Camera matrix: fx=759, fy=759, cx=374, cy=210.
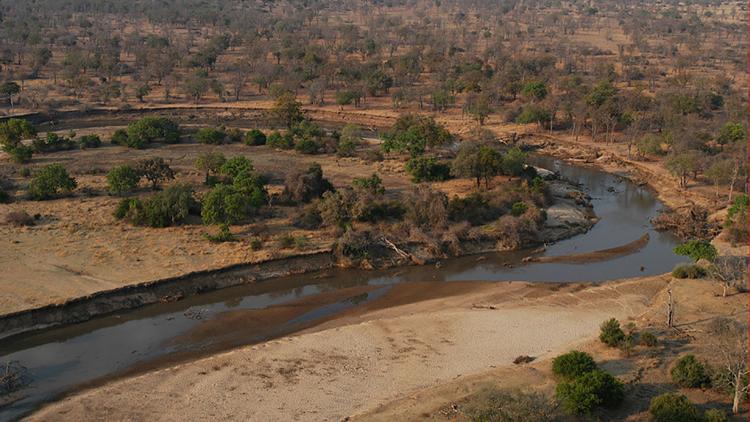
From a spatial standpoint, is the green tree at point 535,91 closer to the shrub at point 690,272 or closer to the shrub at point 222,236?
the shrub at point 690,272

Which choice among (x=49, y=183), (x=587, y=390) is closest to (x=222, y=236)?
(x=49, y=183)

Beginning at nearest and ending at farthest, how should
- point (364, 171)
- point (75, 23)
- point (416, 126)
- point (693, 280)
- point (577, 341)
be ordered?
point (577, 341), point (693, 280), point (364, 171), point (416, 126), point (75, 23)

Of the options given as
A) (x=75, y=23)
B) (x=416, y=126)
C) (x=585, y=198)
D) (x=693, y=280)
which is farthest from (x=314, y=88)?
(x=75, y=23)

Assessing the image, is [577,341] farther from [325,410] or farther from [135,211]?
[135,211]

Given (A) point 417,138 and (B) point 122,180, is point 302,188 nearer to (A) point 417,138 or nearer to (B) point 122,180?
(B) point 122,180

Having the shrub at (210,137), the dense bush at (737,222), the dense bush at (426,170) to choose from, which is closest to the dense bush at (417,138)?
the dense bush at (426,170)

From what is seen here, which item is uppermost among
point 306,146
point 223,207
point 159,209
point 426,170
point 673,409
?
point 306,146
